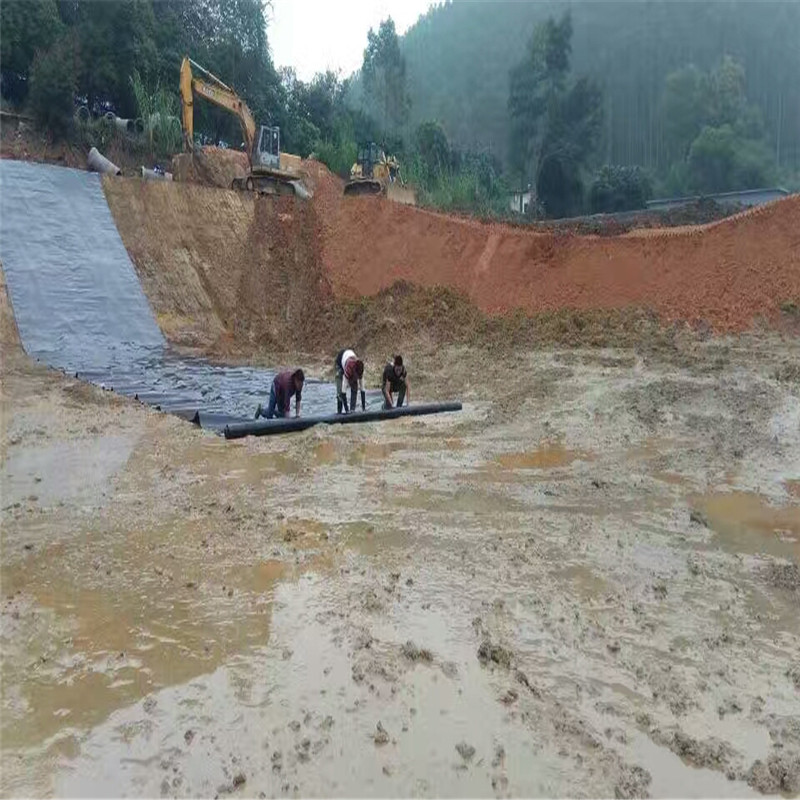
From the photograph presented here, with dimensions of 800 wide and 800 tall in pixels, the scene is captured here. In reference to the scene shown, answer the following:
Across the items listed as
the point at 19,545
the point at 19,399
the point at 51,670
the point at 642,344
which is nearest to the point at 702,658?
the point at 51,670

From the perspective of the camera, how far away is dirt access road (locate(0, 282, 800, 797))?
11.0ft

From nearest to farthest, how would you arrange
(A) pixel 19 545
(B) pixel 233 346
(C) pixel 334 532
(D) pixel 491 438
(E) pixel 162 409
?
1. (A) pixel 19 545
2. (C) pixel 334 532
3. (D) pixel 491 438
4. (E) pixel 162 409
5. (B) pixel 233 346

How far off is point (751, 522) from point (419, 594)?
3.32 metres

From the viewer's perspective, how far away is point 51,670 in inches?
156

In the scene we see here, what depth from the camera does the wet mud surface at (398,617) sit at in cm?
334

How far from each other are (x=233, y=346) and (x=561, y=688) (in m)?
14.6

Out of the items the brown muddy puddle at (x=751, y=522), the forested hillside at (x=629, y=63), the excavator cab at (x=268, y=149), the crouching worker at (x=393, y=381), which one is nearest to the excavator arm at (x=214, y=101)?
the excavator cab at (x=268, y=149)

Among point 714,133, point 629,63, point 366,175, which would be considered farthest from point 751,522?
point 629,63

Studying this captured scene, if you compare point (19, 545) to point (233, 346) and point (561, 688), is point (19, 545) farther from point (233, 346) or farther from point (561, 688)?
point (233, 346)

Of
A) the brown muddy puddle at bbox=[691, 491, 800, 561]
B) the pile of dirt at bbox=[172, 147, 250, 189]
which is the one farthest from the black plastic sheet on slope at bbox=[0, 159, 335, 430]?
the brown muddy puddle at bbox=[691, 491, 800, 561]

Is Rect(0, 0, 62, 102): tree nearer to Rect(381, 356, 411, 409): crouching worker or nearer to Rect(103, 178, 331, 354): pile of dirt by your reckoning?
Rect(103, 178, 331, 354): pile of dirt

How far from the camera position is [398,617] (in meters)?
4.63

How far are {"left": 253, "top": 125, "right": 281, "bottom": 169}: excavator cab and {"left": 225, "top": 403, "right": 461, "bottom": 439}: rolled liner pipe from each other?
14.3 meters

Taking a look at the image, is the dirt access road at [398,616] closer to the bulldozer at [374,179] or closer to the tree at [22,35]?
the bulldozer at [374,179]
